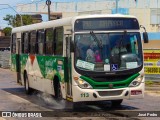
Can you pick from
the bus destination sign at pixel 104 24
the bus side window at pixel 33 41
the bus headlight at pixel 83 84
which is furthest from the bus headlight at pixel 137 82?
the bus side window at pixel 33 41

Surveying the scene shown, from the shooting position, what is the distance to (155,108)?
49.6ft

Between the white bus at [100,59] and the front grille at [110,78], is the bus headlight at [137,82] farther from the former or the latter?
the front grille at [110,78]

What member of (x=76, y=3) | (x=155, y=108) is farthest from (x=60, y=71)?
(x=76, y=3)

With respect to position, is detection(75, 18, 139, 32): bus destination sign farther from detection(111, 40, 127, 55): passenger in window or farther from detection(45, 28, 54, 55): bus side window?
detection(45, 28, 54, 55): bus side window

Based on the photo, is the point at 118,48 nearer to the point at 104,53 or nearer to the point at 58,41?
the point at 104,53

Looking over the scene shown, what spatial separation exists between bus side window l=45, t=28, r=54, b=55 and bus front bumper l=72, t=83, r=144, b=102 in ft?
10.2

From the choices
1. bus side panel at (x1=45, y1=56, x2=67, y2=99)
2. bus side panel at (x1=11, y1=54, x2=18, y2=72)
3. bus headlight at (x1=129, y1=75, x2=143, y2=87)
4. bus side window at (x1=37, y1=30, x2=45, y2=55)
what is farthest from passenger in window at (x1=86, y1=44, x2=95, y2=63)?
bus side panel at (x1=11, y1=54, x2=18, y2=72)

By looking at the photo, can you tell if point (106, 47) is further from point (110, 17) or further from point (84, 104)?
point (84, 104)

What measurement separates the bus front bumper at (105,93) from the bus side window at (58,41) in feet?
6.79

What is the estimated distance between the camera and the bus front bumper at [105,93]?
13648 millimetres

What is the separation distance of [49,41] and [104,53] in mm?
3502

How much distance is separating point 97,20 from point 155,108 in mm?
3448

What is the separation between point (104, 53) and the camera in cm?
1387

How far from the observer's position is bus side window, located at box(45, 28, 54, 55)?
16547 mm
